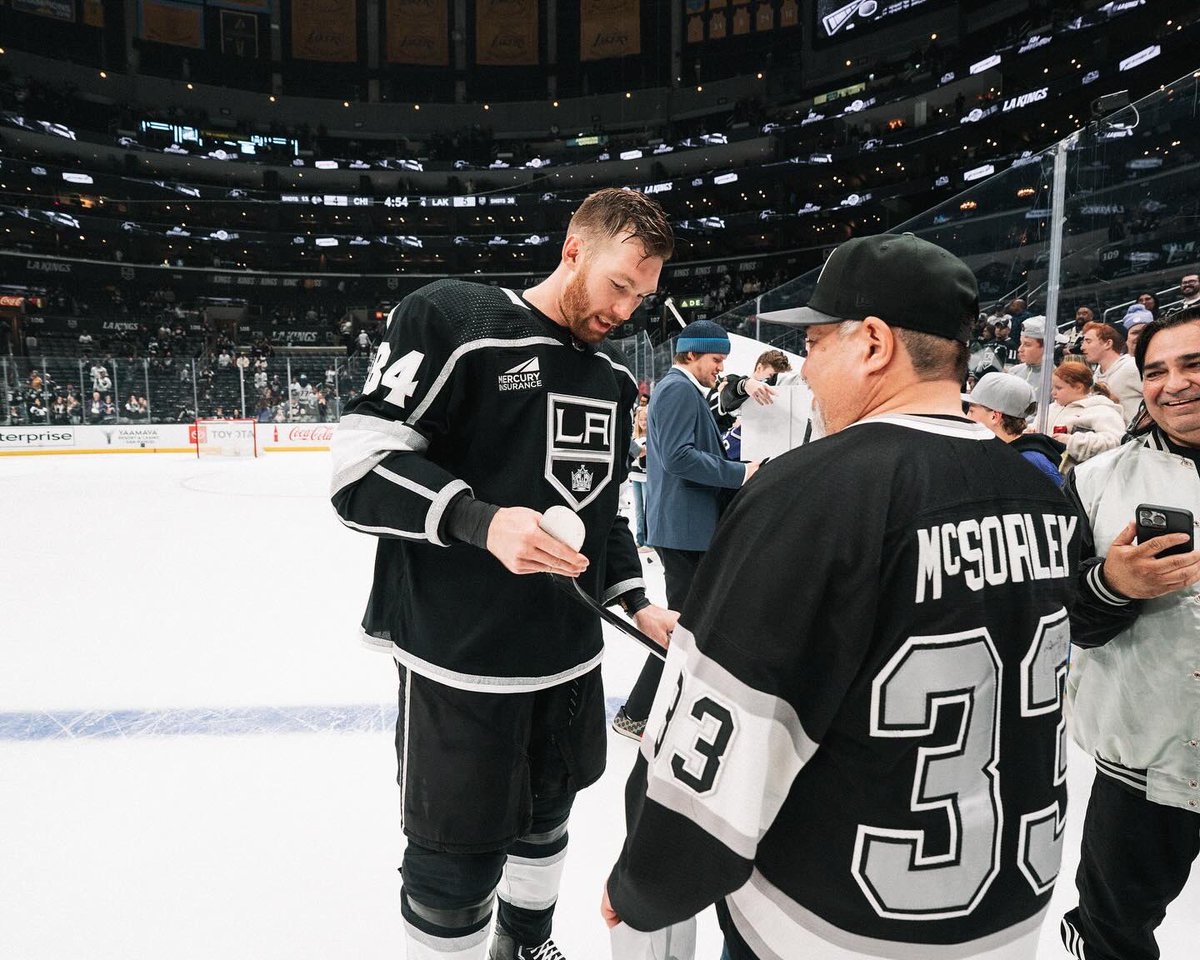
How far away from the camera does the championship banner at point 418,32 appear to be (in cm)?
3569

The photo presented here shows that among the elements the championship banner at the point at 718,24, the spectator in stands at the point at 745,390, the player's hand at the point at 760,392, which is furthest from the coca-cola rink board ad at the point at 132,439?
the championship banner at the point at 718,24

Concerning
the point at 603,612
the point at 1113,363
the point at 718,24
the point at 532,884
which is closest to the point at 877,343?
the point at 603,612

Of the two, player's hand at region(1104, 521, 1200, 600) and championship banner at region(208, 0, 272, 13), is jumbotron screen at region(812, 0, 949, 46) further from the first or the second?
player's hand at region(1104, 521, 1200, 600)

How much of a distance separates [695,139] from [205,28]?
72.4 feet

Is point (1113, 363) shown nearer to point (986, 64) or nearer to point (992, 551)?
point (992, 551)

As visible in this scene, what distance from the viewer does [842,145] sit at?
1084 inches

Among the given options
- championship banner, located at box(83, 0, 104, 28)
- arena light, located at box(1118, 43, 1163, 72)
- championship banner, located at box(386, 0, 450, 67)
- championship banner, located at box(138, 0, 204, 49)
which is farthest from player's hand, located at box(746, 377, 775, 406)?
championship banner, located at box(386, 0, 450, 67)

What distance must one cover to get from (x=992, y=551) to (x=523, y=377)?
82 cm

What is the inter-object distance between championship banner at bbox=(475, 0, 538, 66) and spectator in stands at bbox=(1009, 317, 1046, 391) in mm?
39222

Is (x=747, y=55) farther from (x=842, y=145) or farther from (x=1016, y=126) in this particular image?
(x=1016, y=126)

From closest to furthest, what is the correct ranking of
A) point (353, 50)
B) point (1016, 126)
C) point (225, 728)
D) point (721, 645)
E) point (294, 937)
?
1. point (721, 645)
2. point (294, 937)
3. point (225, 728)
4. point (1016, 126)
5. point (353, 50)

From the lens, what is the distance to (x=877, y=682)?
0.72 m

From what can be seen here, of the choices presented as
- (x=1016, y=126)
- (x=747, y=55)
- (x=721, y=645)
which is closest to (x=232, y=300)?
(x=747, y=55)

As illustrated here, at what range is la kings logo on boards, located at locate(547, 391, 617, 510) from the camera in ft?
4.47
